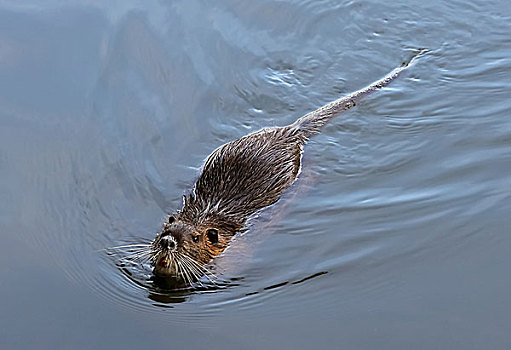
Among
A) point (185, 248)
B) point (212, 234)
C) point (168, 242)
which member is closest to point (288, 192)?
point (212, 234)

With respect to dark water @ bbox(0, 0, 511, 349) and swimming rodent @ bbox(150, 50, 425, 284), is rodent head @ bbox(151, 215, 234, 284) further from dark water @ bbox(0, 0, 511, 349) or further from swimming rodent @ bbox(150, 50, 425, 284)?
dark water @ bbox(0, 0, 511, 349)

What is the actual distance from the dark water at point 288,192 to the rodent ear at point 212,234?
0.55 feet

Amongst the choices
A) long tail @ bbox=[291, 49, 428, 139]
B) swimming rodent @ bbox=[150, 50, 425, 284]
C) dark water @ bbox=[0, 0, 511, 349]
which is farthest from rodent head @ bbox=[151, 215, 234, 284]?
long tail @ bbox=[291, 49, 428, 139]

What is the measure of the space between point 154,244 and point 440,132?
2815 mm

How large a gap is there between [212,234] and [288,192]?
83 cm

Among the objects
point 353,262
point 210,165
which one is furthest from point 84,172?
point 353,262

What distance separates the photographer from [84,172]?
612cm

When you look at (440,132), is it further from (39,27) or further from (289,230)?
(39,27)

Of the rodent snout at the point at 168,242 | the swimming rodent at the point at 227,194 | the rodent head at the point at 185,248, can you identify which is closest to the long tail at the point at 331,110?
the swimming rodent at the point at 227,194

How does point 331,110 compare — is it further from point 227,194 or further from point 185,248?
point 185,248

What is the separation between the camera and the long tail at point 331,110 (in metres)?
6.72

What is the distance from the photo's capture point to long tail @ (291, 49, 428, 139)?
672 cm

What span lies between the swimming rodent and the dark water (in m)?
0.12

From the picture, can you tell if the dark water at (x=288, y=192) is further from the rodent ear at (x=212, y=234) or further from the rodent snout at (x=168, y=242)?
the rodent snout at (x=168, y=242)
